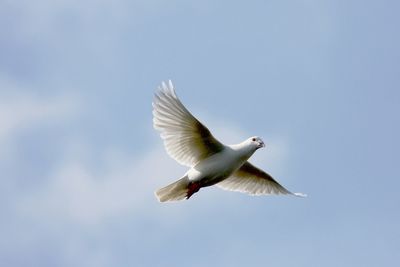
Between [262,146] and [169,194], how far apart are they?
3.04m

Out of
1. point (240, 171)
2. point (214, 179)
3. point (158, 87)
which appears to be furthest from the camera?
point (240, 171)

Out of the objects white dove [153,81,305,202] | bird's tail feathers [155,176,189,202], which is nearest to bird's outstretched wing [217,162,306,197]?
white dove [153,81,305,202]

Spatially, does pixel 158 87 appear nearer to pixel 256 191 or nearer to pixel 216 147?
pixel 216 147

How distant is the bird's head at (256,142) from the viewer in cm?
3064

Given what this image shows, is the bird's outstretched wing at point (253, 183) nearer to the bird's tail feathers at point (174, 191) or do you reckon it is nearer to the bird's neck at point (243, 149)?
the bird's neck at point (243, 149)

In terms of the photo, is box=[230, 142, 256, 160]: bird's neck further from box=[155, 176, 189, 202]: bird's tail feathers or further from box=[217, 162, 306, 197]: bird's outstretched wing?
Result: box=[217, 162, 306, 197]: bird's outstretched wing

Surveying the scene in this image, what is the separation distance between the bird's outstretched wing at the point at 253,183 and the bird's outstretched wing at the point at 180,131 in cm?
321

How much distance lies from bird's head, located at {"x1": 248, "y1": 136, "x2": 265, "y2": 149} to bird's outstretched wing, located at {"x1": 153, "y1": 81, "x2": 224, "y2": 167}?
3.04ft

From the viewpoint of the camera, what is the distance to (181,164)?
30.6m

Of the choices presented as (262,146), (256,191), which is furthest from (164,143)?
(256,191)

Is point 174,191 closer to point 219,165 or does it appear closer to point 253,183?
point 219,165

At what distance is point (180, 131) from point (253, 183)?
4909 mm

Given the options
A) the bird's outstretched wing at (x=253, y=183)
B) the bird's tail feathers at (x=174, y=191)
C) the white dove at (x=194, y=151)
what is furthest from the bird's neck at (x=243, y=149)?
the bird's outstretched wing at (x=253, y=183)

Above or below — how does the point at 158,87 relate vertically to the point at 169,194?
above
